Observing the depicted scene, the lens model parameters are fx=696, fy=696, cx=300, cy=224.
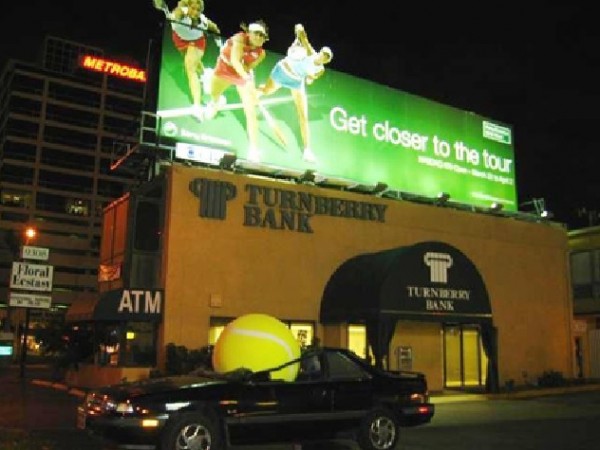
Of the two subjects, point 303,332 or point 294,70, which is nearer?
point 303,332

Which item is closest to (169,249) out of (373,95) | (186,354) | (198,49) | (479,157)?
(186,354)

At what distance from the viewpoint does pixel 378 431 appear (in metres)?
10.5

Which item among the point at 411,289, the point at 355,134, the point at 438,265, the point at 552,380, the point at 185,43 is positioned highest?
the point at 185,43

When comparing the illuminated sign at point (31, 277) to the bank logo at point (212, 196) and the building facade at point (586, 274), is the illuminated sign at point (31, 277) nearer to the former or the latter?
the bank logo at point (212, 196)

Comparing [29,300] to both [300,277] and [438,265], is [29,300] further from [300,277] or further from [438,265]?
[438,265]

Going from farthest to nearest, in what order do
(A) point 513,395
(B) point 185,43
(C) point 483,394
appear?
(B) point 185,43 → (A) point 513,395 → (C) point 483,394

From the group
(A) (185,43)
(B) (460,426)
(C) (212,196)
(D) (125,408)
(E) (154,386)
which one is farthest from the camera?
(A) (185,43)

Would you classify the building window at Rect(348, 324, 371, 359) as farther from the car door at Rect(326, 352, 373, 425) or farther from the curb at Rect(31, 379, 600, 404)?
the car door at Rect(326, 352, 373, 425)

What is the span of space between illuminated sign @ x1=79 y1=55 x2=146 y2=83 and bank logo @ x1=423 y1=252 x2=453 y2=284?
97.7 meters

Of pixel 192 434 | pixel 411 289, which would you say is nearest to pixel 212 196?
pixel 411 289

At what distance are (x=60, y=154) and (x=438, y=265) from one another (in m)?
94.4

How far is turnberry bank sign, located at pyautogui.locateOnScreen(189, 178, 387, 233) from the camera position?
19.8 meters

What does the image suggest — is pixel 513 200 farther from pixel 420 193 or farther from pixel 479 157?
pixel 420 193

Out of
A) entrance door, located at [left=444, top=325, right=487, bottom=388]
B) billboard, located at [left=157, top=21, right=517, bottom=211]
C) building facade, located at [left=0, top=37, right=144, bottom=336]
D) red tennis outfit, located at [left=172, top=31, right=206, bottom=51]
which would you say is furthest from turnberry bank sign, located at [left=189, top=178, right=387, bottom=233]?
building facade, located at [left=0, top=37, right=144, bottom=336]
